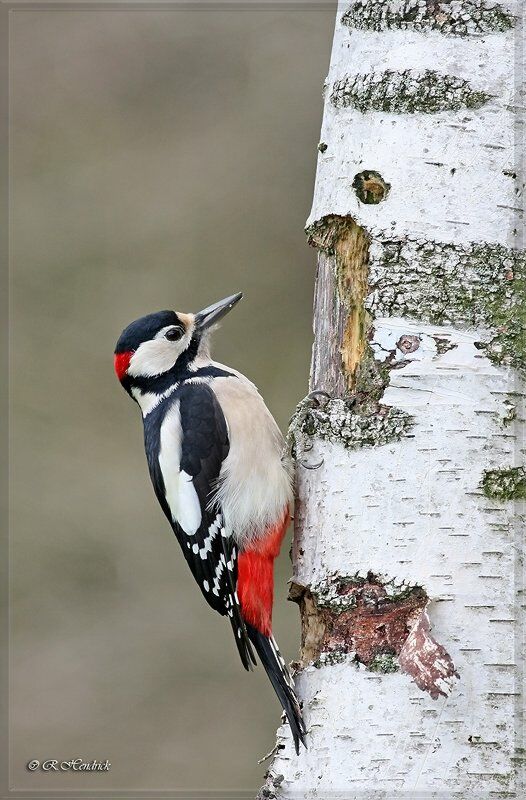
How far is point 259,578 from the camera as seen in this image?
109 inches

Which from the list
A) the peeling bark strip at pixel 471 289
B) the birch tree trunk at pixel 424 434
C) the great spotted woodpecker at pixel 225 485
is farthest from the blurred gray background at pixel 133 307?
the peeling bark strip at pixel 471 289

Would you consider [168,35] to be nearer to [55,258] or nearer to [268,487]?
[55,258]

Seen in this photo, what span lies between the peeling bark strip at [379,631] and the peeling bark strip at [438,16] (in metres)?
1.12

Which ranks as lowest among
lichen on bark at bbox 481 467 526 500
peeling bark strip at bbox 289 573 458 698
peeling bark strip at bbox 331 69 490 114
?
peeling bark strip at bbox 289 573 458 698

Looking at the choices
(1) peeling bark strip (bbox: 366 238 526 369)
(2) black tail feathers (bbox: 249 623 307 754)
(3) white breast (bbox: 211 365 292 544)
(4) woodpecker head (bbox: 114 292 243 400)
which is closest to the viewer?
(1) peeling bark strip (bbox: 366 238 526 369)

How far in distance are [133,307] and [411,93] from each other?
10.7 ft

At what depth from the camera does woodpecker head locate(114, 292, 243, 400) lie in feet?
9.87

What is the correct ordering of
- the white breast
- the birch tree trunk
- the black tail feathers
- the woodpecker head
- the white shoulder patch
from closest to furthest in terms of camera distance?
the birch tree trunk → the black tail feathers → the white breast → the white shoulder patch → the woodpecker head

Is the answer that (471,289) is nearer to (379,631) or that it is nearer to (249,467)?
(379,631)

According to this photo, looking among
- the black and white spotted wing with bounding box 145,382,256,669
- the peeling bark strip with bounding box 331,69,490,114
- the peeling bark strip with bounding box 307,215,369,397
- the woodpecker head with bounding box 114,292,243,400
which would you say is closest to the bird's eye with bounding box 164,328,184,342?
the woodpecker head with bounding box 114,292,243,400

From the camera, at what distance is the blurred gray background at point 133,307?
517 centimetres

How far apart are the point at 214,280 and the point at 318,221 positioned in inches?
114

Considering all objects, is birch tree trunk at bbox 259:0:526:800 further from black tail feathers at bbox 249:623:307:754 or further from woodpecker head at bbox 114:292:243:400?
woodpecker head at bbox 114:292:243:400

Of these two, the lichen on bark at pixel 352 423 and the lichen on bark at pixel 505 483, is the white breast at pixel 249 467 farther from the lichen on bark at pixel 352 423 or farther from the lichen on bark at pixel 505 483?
the lichen on bark at pixel 505 483
